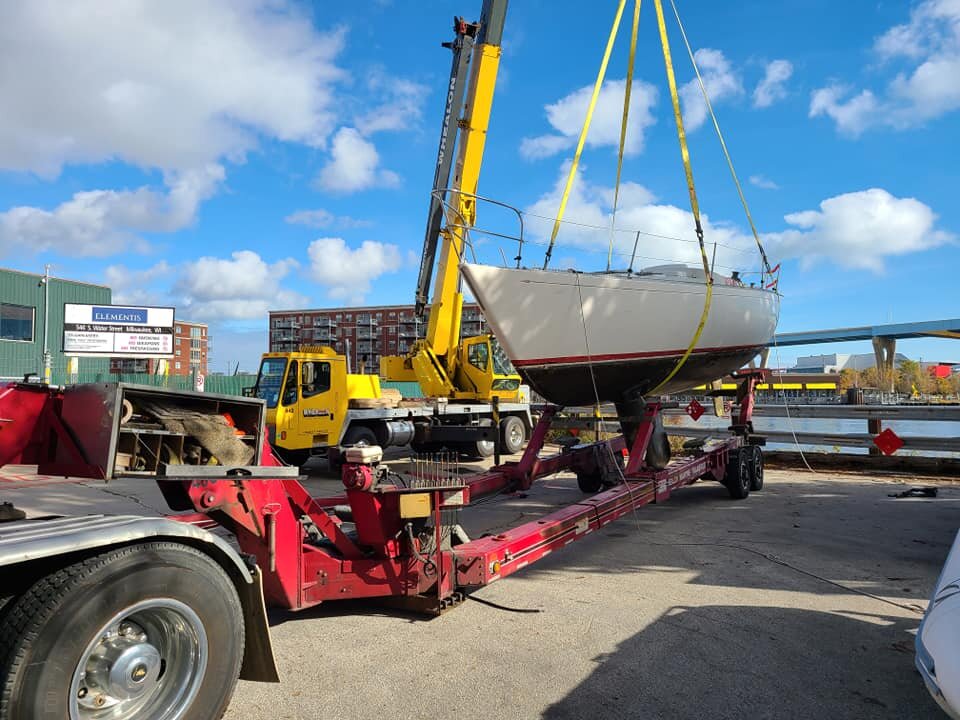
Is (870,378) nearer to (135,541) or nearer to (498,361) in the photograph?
(498,361)

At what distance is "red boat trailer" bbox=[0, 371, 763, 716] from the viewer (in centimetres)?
225

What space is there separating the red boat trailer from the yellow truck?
5.33 metres

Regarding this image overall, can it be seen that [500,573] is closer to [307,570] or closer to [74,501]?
[307,570]

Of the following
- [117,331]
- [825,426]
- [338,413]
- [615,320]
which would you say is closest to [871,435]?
[615,320]

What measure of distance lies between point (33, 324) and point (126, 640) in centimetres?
2972

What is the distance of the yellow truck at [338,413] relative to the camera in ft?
34.3

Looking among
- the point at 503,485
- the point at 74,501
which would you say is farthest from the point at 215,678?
the point at 74,501

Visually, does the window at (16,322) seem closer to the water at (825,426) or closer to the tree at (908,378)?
the water at (825,426)

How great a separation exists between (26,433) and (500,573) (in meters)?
2.76

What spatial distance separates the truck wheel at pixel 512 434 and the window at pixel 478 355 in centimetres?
138

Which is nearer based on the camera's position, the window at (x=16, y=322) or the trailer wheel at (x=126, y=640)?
the trailer wheel at (x=126, y=640)

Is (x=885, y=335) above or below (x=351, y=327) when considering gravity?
below

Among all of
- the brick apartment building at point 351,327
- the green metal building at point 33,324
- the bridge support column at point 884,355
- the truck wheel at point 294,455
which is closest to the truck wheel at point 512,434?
the truck wheel at point 294,455

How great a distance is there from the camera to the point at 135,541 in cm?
231
